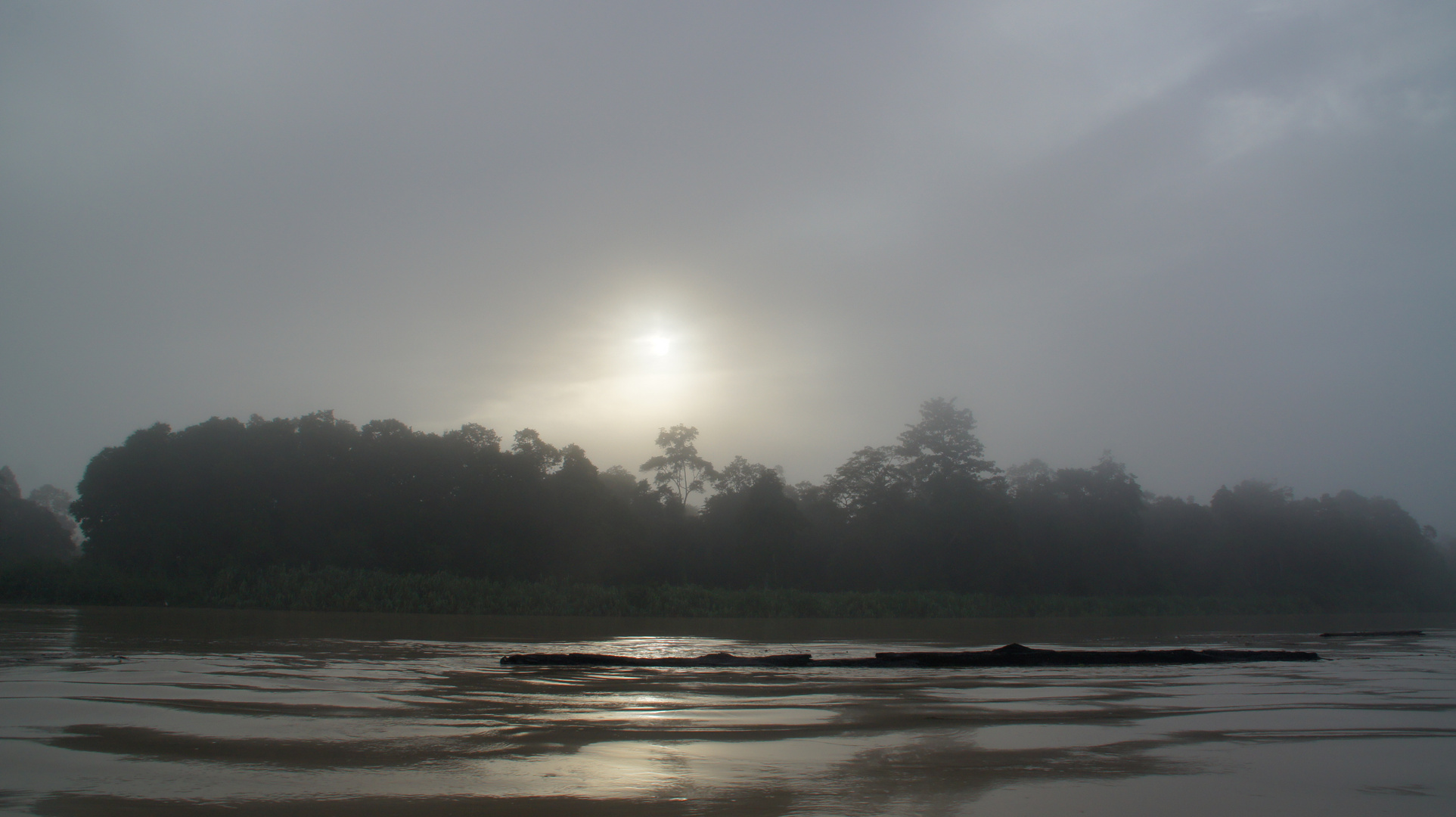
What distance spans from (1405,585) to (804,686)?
75.2 m

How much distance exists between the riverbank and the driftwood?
22.2 metres

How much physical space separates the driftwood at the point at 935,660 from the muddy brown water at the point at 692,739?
0.46 m

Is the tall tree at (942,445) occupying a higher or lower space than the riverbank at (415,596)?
higher

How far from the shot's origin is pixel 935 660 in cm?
1065

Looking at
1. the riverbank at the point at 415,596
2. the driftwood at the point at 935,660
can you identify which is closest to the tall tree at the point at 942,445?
the riverbank at the point at 415,596

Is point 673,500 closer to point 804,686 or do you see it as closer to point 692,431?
point 692,431

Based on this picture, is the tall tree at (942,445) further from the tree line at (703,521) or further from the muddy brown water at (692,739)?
the muddy brown water at (692,739)

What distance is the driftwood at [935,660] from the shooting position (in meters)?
9.74

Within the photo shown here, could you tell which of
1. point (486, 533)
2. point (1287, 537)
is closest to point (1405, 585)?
point (1287, 537)

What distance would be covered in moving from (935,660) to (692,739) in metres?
6.90

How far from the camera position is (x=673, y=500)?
196ft

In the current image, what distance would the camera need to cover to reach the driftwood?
9742mm

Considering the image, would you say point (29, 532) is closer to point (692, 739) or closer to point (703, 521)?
point (703, 521)

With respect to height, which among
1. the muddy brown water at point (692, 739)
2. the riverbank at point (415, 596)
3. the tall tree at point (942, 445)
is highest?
the tall tree at point (942, 445)
